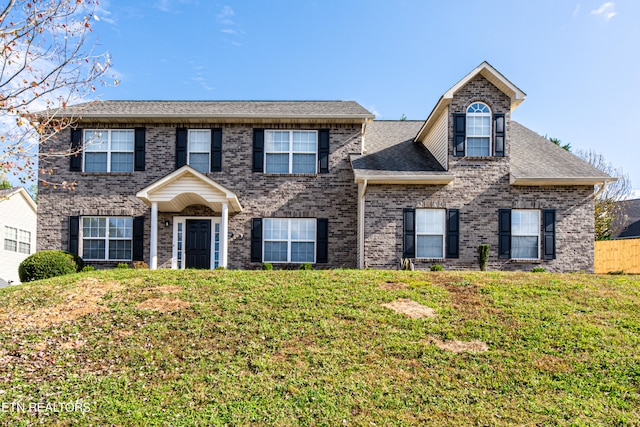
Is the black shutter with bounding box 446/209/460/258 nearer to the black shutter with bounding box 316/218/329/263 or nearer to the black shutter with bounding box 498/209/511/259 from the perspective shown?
the black shutter with bounding box 498/209/511/259

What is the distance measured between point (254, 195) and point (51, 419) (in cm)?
1078

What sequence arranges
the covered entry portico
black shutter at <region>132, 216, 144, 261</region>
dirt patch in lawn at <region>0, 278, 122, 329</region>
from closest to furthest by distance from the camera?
dirt patch in lawn at <region>0, 278, 122, 329</region> → the covered entry portico → black shutter at <region>132, 216, 144, 261</region>

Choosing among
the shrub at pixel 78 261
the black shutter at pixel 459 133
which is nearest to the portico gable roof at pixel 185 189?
the shrub at pixel 78 261

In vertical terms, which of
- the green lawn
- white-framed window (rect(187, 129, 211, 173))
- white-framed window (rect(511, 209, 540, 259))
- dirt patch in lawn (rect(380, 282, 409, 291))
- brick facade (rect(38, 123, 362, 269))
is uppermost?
white-framed window (rect(187, 129, 211, 173))

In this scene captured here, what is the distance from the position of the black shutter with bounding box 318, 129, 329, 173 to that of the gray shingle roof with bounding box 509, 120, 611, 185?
20.0ft

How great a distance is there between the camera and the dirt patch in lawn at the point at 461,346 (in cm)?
880

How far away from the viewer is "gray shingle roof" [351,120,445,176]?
16359 mm

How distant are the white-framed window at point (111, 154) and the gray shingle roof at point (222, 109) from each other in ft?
2.40

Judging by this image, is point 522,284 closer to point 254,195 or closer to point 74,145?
point 254,195

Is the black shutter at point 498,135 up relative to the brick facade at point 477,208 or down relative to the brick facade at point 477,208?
up

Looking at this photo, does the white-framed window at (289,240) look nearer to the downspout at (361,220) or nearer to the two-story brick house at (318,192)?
the two-story brick house at (318,192)

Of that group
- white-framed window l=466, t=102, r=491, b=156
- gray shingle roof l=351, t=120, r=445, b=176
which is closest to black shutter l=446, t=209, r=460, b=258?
gray shingle roof l=351, t=120, r=445, b=176

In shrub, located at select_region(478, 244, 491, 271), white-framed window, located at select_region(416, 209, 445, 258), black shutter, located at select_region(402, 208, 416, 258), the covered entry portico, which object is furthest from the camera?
white-framed window, located at select_region(416, 209, 445, 258)

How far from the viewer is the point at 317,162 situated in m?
17.2
